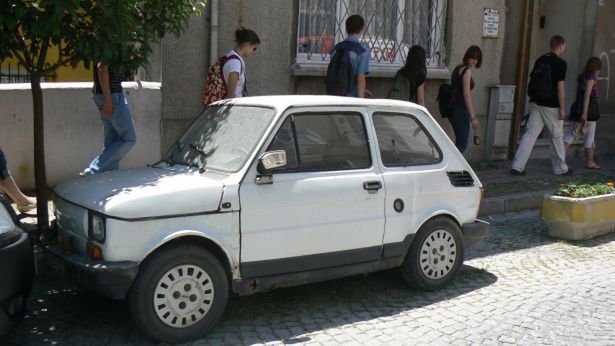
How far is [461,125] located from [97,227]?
6.35 m

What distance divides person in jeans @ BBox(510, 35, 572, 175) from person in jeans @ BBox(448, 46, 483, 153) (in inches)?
49.6

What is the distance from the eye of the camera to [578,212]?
7.93 m

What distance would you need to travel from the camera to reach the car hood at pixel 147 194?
4.71 meters

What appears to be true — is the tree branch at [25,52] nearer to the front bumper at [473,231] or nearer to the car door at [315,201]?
the car door at [315,201]

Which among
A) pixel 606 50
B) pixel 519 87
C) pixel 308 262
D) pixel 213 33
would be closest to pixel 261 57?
pixel 213 33

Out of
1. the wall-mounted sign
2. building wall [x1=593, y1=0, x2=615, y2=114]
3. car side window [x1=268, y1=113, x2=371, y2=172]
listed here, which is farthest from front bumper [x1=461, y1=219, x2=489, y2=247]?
building wall [x1=593, y1=0, x2=615, y2=114]

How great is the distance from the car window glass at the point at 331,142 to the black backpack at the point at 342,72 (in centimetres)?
273

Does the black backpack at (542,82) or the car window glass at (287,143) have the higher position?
the black backpack at (542,82)

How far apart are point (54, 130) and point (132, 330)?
12.8ft

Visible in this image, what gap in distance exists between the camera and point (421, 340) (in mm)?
5133

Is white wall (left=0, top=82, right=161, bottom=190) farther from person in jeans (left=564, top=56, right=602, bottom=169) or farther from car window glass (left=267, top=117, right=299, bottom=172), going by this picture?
person in jeans (left=564, top=56, right=602, bottom=169)

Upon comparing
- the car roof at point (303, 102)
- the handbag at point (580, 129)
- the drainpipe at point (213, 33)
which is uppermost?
the drainpipe at point (213, 33)

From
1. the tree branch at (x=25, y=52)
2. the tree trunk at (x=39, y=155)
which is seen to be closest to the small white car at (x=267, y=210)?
the tree trunk at (x=39, y=155)

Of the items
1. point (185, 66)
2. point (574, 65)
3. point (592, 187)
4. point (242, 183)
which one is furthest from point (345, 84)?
point (574, 65)
